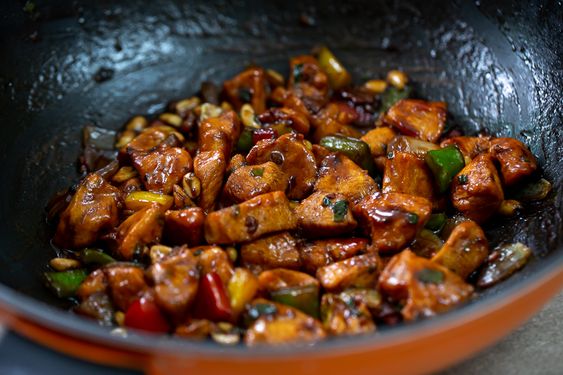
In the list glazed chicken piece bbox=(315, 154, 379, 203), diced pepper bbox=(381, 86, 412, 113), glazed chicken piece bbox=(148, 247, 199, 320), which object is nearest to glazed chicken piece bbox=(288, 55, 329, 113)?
diced pepper bbox=(381, 86, 412, 113)

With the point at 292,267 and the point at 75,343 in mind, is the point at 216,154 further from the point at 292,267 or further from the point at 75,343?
the point at 75,343

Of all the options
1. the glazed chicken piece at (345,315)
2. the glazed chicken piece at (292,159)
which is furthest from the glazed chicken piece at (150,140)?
the glazed chicken piece at (345,315)

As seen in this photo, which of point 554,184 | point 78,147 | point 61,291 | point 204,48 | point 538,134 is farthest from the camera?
point 204,48

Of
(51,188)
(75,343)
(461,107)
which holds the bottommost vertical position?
(51,188)

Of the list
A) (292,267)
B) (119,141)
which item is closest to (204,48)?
(119,141)

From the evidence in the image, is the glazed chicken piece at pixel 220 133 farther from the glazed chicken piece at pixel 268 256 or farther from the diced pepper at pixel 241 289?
the diced pepper at pixel 241 289

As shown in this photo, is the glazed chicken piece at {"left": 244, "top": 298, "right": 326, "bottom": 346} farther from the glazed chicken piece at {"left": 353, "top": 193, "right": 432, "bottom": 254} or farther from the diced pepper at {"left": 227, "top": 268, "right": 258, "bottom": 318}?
the glazed chicken piece at {"left": 353, "top": 193, "right": 432, "bottom": 254}

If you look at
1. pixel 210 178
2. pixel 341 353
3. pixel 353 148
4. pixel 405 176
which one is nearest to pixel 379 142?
pixel 353 148
